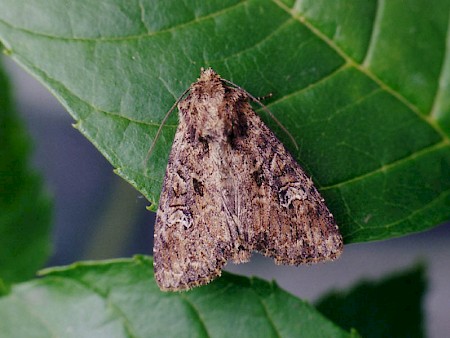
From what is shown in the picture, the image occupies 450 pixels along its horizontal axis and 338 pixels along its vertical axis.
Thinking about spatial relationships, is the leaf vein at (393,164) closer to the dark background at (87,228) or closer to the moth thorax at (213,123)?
the moth thorax at (213,123)

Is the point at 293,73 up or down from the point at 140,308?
up

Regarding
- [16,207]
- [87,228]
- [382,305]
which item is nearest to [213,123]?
[16,207]

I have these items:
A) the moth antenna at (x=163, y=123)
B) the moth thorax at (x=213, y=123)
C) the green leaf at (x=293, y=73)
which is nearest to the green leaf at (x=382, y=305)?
the green leaf at (x=293, y=73)

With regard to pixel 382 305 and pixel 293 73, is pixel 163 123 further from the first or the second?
pixel 382 305

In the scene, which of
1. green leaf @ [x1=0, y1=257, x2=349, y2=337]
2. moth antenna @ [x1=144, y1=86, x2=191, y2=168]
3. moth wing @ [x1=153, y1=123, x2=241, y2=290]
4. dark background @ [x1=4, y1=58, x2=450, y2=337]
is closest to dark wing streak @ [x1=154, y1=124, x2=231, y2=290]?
moth wing @ [x1=153, y1=123, x2=241, y2=290]

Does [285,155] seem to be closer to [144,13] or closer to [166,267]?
[166,267]

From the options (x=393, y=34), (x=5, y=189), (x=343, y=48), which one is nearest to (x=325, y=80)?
(x=343, y=48)
